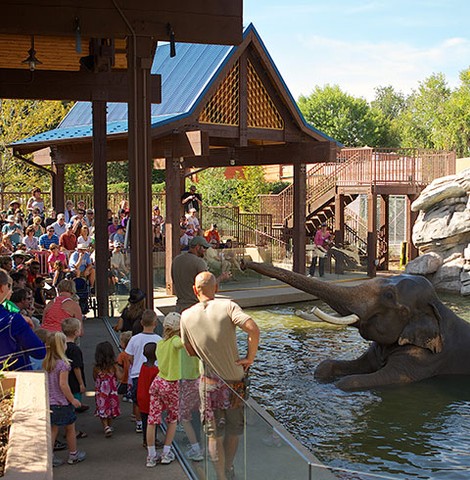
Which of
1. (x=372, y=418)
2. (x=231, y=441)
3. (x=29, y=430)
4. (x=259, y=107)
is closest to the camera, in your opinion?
(x=29, y=430)

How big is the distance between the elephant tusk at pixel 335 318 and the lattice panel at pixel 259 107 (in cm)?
998

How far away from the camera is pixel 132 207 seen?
10.6 meters

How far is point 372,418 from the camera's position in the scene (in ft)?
32.3

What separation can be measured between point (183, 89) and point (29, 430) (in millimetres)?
16029

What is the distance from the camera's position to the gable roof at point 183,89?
18641 mm

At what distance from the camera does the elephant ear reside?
37.1ft

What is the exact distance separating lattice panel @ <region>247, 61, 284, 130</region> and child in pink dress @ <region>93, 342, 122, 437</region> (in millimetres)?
13525

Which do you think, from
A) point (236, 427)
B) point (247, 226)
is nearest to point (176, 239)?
point (247, 226)

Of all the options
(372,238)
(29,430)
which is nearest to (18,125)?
(372,238)

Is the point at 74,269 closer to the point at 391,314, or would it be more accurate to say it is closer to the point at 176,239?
the point at 176,239

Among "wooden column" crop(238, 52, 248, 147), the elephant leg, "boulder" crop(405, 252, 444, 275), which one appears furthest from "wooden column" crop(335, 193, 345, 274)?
the elephant leg

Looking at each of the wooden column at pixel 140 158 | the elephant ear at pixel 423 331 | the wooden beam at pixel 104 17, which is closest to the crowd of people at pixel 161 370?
the wooden column at pixel 140 158

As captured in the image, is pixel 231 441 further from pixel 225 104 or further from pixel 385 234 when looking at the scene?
pixel 385 234

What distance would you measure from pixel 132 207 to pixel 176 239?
8.48 metres
